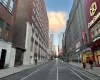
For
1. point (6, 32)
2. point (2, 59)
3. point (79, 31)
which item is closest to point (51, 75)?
point (2, 59)

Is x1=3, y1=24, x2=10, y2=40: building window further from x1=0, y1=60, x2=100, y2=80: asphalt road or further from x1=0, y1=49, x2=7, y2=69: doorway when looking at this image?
x1=0, y1=60, x2=100, y2=80: asphalt road

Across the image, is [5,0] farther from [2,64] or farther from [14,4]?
[2,64]

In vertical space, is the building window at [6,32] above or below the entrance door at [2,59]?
above

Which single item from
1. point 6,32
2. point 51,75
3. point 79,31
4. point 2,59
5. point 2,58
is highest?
point 79,31

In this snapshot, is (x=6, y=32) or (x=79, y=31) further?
(x=79, y=31)

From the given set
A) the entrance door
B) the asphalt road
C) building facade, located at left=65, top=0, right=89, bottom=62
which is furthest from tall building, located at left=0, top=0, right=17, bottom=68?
building facade, located at left=65, top=0, right=89, bottom=62

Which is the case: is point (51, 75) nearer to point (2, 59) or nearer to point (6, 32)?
point (2, 59)

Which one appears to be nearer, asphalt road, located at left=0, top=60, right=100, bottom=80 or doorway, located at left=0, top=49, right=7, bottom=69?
asphalt road, located at left=0, top=60, right=100, bottom=80

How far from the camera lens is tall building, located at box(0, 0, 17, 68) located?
23141 millimetres

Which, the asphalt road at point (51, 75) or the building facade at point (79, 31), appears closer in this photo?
the asphalt road at point (51, 75)

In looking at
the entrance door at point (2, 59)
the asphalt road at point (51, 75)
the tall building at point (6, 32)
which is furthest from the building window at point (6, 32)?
the asphalt road at point (51, 75)

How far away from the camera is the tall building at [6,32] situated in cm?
2314

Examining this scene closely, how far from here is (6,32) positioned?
2523 cm

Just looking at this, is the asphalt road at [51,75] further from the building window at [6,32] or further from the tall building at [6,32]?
the building window at [6,32]
